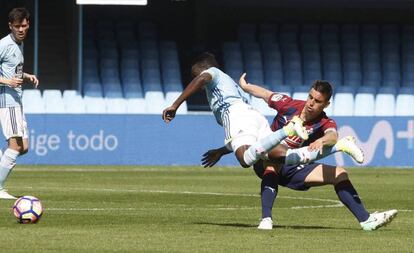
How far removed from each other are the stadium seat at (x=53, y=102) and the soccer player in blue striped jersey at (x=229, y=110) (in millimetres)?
14632

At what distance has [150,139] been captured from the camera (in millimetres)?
26688

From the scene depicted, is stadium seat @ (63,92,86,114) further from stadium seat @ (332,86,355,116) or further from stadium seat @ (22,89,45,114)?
stadium seat @ (332,86,355,116)

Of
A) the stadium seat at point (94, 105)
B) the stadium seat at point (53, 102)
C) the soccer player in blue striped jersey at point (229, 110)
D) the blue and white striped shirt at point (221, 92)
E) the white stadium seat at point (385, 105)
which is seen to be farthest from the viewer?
the white stadium seat at point (385, 105)

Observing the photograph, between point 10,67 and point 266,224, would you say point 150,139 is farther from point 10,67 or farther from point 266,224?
point 266,224

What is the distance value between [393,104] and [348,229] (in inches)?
713

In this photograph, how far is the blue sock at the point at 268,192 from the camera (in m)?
11.8

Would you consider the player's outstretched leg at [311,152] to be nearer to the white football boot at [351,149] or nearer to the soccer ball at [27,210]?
the white football boot at [351,149]

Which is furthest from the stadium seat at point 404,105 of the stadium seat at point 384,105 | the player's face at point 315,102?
the player's face at point 315,102

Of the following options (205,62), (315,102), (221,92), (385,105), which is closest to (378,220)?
(315,102)

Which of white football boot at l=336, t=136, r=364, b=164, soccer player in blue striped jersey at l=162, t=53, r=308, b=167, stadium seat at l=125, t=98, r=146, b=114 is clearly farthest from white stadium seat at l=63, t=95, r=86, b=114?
white football boot at l=336, t=136, r=364, b=164

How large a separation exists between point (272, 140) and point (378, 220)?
1.30 m

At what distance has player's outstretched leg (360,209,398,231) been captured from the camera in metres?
11.7

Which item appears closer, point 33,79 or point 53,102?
point 33,79

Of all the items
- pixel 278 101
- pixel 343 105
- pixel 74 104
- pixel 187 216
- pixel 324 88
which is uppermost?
pixel 324 88
